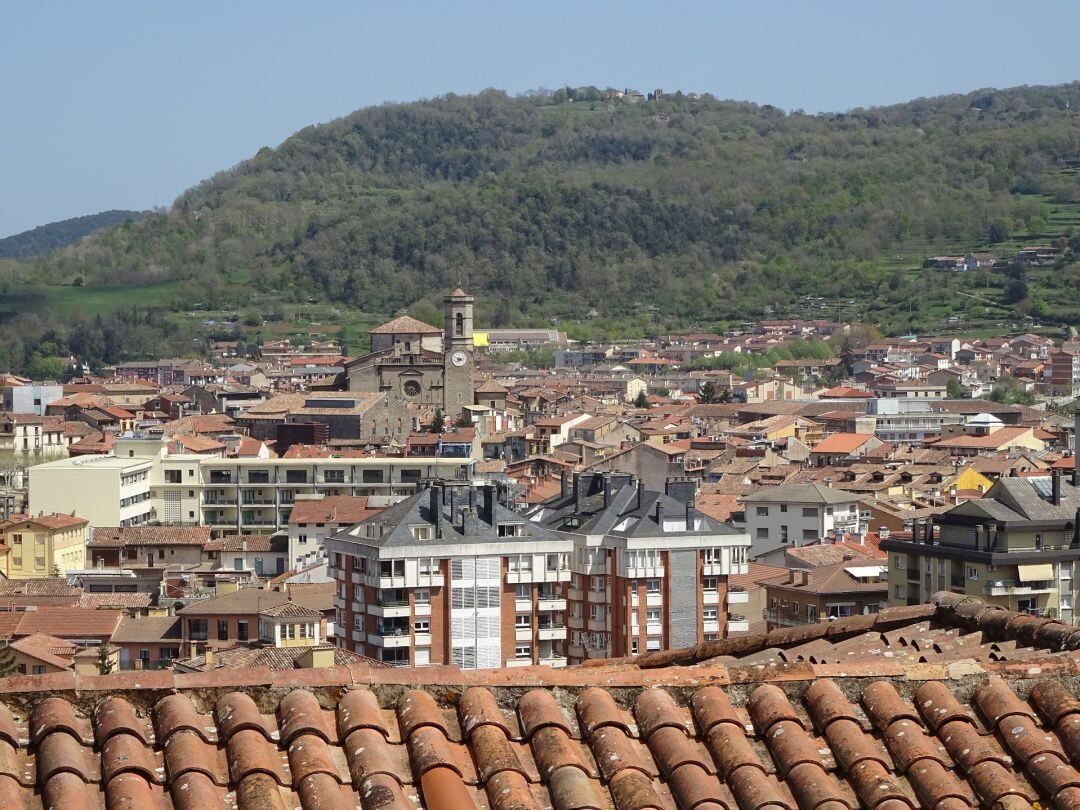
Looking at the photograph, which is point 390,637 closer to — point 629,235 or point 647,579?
point 647,579

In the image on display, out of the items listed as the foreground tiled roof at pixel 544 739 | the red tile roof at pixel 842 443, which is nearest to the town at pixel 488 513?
the red tile roof at pixel 842 443

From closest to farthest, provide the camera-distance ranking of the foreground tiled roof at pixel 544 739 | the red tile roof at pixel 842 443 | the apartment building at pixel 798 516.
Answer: the foreground tiled roof at pixel 544 739 → the apartment building at pixel 798 516 → the red tile roof at pixel 842 443

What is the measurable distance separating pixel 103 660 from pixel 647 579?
6541 millimetres

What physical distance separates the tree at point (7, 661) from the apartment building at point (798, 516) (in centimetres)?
1662

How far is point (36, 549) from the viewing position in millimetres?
34719

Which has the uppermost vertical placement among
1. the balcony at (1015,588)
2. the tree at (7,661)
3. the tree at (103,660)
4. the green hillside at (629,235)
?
the green hillside at (629,235)

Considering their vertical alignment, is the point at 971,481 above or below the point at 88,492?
below

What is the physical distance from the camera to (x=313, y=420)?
54500 mm

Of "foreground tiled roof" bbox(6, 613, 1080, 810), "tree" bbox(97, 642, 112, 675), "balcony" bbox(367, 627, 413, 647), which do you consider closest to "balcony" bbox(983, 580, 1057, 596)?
"balcony" bbox(367, 627, 413, 647)

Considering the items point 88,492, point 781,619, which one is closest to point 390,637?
point 781,619

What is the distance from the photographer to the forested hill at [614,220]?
381ft

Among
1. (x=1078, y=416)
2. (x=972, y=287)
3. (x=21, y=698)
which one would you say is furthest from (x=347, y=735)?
(x=972, y=287)

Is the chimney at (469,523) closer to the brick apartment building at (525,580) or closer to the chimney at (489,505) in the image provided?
the brick apartment building at (525,580)

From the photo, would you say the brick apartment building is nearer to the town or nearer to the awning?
the town
